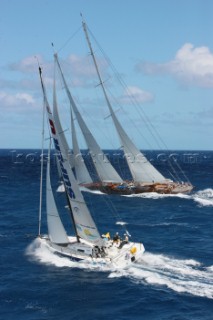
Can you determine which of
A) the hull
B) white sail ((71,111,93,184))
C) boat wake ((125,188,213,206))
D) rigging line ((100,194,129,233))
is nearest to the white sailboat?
rigging line ((100,194,129,233))

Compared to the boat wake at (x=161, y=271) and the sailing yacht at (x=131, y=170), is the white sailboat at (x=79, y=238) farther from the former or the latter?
the sailing yacht at (x=131, y=170)

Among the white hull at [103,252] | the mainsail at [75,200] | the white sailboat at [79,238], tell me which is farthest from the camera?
the mainsail at [75,200]

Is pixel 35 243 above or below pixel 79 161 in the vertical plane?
below

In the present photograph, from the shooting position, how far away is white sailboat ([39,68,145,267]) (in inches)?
1335

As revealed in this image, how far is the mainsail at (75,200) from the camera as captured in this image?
34672 millimetres

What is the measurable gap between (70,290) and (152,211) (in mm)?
30262

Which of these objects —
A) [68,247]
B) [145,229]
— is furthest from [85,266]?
[145,229]

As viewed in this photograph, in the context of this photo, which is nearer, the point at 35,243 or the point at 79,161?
the point at 35,243

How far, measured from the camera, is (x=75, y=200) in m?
35.8

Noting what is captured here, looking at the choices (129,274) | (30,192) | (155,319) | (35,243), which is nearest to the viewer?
(155,319)

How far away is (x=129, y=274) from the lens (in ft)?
105

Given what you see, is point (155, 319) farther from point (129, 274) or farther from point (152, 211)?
point (152, 211)

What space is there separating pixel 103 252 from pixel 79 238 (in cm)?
385

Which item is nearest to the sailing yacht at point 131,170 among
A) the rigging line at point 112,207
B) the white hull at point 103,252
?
the rigging line at point 112,207
